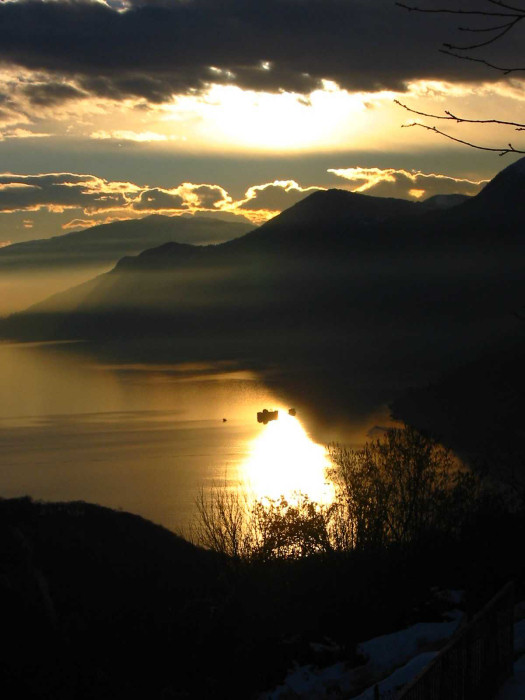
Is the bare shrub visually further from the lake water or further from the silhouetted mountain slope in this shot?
the silhouetted mountain slope

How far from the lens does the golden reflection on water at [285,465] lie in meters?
70.7

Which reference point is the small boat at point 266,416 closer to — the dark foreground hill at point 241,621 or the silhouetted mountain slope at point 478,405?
the silhouetted mountain slope at point 478,405

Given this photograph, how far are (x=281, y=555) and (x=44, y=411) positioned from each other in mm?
114584

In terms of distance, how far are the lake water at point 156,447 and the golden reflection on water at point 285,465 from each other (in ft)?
0.42

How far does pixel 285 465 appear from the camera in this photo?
84.2 m

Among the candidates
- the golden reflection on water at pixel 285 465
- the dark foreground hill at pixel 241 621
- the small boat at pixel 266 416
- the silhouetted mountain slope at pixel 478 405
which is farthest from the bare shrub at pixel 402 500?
the small boat at pixel 266 416

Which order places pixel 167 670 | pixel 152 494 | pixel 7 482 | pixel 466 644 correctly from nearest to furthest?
pixel 466 644, pixel 167 670, pixel 152 494, pixel 7 482

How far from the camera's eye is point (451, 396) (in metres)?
112

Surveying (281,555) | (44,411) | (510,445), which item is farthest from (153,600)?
(44,411)

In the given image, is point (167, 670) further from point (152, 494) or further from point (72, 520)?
point (152, 494)

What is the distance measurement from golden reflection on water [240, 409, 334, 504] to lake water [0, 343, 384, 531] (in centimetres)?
13

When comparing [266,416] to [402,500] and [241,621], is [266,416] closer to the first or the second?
[402,500]

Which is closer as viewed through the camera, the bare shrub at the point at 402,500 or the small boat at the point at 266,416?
the bare shrub at the point at 402,500

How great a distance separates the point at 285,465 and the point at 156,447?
1602 cm
